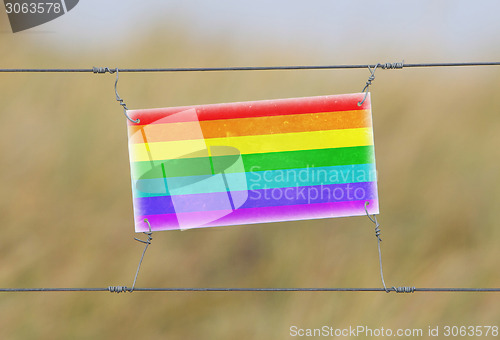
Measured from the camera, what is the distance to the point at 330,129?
1.76 metres

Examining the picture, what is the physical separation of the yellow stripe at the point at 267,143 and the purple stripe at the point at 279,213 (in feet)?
0.58

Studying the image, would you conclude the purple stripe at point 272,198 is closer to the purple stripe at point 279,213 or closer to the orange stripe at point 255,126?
the purple stripe at point 279,213

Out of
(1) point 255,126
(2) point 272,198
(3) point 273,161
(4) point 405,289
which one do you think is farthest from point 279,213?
(4) point 405,289

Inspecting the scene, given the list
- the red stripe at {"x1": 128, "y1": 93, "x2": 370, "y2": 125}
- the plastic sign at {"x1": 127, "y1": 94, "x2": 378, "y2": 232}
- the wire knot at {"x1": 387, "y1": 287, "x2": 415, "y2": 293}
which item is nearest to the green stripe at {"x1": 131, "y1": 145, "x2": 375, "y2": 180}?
the plastic sign at {"x1": 127, "y1": 94, "x2": 378, "y2": 232}

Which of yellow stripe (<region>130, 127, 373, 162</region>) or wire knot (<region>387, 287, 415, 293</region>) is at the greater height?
yellow stripe (<region>130, 127, 373, 162</region>)

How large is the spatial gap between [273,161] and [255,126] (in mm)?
120

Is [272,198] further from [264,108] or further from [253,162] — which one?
[264,108]

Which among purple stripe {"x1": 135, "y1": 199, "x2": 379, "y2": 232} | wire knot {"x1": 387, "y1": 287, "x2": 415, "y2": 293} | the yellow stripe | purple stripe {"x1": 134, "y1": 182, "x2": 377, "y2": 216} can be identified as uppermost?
the yellow stripe

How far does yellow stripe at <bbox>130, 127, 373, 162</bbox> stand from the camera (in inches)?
69.1

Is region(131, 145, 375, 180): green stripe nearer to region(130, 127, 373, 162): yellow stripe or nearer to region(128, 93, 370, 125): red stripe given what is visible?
region(130, 127, 373, 162): yellow stripe

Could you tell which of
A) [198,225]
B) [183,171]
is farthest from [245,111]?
[198,225]

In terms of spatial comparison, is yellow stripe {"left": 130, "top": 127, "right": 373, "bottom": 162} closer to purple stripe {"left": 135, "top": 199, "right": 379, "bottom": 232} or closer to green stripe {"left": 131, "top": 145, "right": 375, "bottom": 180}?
green stripe {"left": 131, "top": 145, "right": 375, "bottom": 180}

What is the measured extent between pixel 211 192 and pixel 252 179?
5.2 inches

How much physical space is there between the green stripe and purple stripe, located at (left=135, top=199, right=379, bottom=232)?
0.40ft
